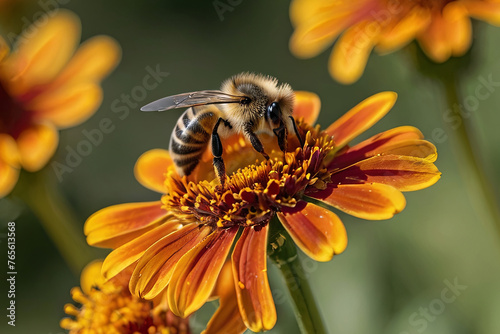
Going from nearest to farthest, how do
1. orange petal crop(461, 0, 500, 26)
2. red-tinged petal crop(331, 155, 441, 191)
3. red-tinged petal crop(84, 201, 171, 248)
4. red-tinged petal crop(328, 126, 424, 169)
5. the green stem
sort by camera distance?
1. red-tinged petal crop(331, 155, 441, 191)
2. red-tinged petal crop(328, 126, 424, 169)
3. red-tinged petal crop(84, 201, 171, 248)
4. orange petal crop(461, 0, 500, 26)
5. the green stem

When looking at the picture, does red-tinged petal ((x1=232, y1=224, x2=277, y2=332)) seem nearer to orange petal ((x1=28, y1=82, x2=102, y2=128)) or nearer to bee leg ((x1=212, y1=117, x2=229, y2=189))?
bee leg ((x1=212, y1=117, x2=229, y2=189))

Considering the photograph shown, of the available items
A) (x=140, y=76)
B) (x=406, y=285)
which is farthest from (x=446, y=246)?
(x=140, y=76)

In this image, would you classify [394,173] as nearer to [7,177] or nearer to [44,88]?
[7,177]

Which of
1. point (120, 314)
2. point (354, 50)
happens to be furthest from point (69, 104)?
point (354, 50)

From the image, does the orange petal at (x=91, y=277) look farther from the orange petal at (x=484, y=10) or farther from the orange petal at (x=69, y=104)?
the orange petal at (x=484, y=10)

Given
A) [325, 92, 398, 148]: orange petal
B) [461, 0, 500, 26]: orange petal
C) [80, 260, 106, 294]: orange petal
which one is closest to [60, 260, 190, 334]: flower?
[80, 260, 106, 294]: orange petal

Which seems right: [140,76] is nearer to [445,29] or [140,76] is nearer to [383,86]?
[383,86]

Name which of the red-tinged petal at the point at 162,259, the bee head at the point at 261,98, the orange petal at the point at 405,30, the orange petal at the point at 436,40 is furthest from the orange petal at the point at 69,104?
the orange petal at the point at 436,40
